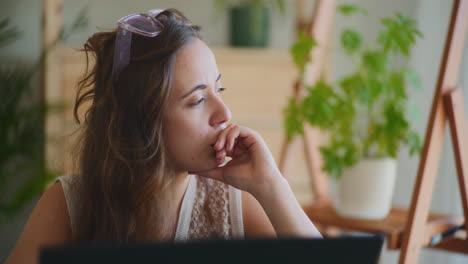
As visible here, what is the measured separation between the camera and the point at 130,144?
107 centimetres

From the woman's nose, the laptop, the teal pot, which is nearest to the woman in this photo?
the woman's nose

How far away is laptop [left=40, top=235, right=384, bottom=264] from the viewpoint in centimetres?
54

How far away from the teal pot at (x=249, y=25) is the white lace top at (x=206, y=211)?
1672 millimetres

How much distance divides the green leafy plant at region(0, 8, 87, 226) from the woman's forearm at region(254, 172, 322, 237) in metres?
1.44

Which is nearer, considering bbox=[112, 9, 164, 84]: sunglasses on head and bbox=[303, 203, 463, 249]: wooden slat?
bbox=[112, 9, 164, 84]: sunglasses on head

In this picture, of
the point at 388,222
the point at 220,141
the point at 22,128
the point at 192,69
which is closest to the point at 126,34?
the point at 192,69

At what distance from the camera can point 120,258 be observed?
0.54 metres

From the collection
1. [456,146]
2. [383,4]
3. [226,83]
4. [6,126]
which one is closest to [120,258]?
[456,146]

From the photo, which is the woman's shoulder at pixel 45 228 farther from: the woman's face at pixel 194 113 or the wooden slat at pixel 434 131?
the wooden slat at pixel 434 131

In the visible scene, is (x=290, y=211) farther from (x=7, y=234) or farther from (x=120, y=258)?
(x=7, y=234)

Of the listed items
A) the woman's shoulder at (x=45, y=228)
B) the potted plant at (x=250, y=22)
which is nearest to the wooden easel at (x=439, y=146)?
the woman's shoulder at (x=45, y=228)

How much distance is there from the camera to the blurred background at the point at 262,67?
2.31 metres

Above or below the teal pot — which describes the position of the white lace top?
below

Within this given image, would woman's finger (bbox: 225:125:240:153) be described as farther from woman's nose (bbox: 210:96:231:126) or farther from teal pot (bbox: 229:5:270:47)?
teal pot (bbox: 229:5:270:47)
